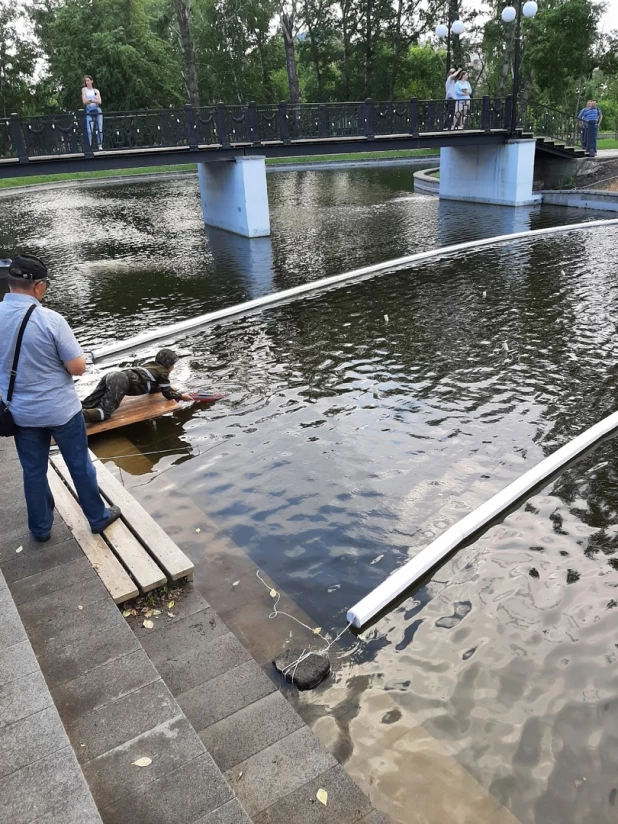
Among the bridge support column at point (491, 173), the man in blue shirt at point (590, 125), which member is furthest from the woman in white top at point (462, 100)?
the man in blue shirt at point (590, 125)

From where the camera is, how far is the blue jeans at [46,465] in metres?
4.34

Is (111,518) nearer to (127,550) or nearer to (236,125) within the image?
(127,550)

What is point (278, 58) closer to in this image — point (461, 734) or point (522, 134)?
point (522, 134)

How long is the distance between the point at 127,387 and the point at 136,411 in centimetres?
34

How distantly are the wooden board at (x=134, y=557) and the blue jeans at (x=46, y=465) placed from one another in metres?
0.29

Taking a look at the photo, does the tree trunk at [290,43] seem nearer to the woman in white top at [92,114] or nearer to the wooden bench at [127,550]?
the woman in white top at [92,114]

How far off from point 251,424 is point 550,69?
128 ft

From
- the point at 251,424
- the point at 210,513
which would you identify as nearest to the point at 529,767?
the point at 210,513

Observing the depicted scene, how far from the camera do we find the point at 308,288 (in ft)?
46.4

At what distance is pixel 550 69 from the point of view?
123 ft

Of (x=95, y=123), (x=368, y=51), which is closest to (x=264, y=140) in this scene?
(x=95, y=123)

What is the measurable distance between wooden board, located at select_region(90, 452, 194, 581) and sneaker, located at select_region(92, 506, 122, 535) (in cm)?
12

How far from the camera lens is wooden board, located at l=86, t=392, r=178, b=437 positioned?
7.77 m

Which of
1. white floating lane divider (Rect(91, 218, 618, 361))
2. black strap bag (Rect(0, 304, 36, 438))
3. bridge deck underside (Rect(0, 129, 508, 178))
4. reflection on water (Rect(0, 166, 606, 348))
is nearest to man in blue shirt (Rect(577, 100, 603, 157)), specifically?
bridge deck underside (Rect(0, 129, 508, 178))
